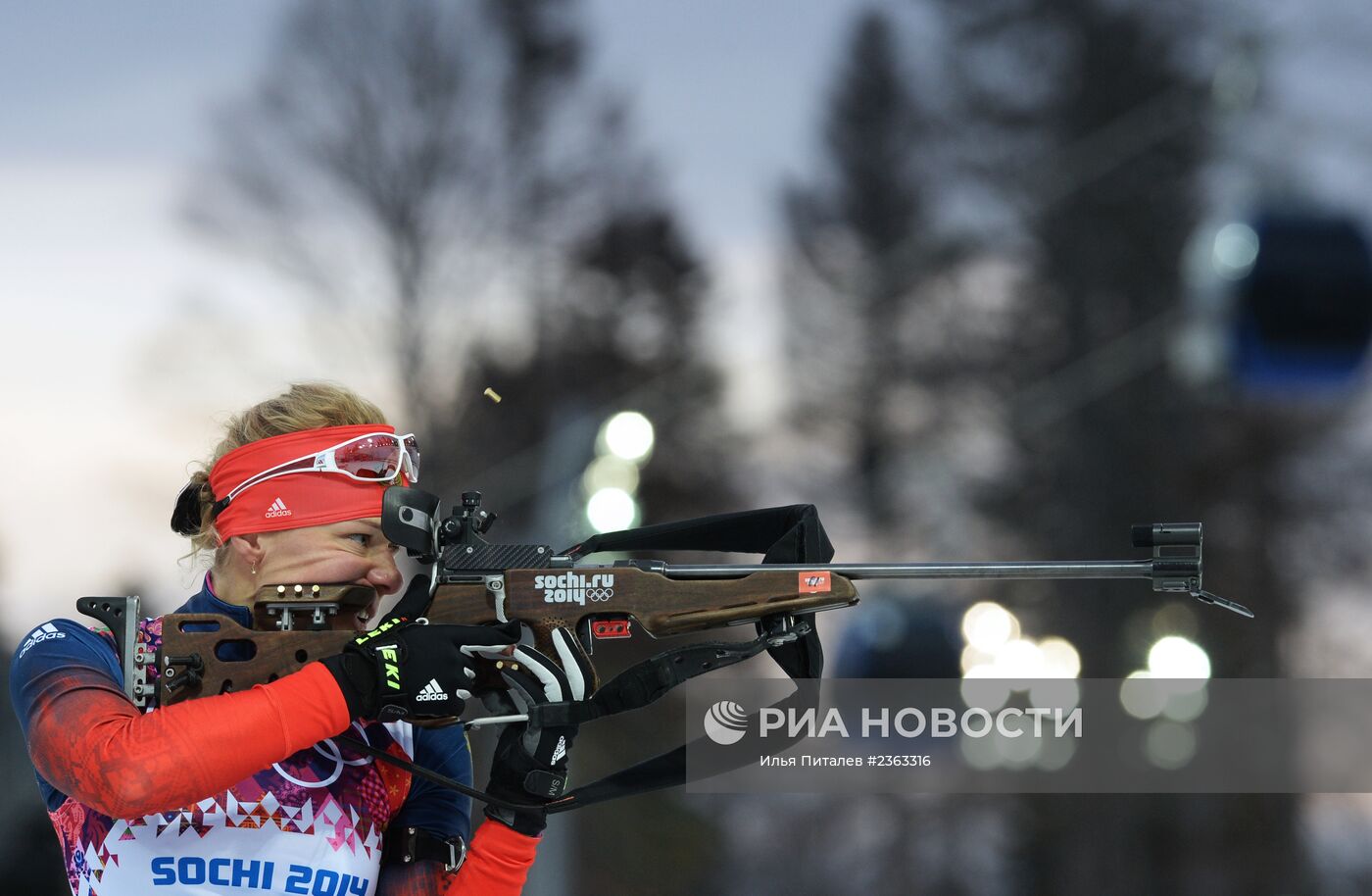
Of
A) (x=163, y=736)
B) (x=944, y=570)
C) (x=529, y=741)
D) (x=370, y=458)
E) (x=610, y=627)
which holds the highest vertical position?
(x=370, y=458)

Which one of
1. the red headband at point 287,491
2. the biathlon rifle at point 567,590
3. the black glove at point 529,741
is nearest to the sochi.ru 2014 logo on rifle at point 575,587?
the biathlon rifle at point 567,590

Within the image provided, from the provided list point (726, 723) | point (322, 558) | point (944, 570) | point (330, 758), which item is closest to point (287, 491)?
point (322, 558)

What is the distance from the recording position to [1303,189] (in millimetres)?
14578

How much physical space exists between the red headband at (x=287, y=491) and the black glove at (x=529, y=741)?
1.28 ft

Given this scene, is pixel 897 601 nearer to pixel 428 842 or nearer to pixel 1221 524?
pixel 1221 524

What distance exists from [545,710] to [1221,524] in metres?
20.4

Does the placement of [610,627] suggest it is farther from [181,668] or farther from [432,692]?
[181,668]

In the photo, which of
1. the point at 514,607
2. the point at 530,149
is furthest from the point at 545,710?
the point at 530,149

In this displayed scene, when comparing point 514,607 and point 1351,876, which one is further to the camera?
point 1351,876

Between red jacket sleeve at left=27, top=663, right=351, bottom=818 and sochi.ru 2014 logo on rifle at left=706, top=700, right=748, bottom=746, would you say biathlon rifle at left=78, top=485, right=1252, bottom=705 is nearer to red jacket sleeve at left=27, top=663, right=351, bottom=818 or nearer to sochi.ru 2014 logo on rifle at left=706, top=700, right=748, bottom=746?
red jacket sleeve at left=27, top=663, right=351, bottom=818

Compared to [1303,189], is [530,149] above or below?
above

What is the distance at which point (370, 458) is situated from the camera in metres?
2.76

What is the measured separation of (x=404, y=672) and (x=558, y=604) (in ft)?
1.19

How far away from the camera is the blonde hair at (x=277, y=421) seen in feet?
9.14
